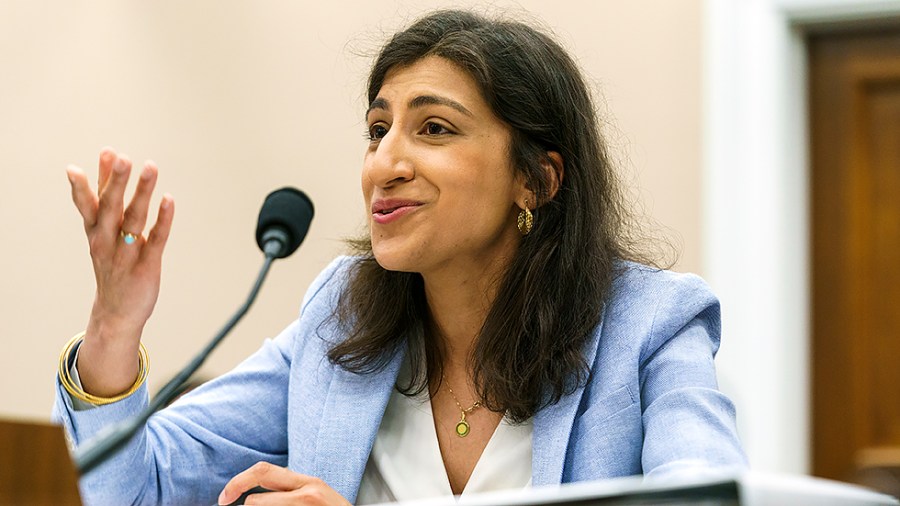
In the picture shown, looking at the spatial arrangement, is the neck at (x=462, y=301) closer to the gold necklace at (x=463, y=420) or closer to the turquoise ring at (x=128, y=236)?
the gold necklace at (x=463, y=420)

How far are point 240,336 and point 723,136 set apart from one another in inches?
64.0

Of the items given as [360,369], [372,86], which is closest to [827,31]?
[372,86]

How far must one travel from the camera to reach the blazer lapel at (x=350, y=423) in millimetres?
1738

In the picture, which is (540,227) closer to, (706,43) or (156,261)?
(156,261)

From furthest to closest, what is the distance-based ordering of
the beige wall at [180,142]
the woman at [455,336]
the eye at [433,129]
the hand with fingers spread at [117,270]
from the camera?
the beige wall at [180,142]
the eye at [433,129]
the woman at [455,336]
the hand with fingers spread at [117,270]

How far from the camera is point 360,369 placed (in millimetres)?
1854

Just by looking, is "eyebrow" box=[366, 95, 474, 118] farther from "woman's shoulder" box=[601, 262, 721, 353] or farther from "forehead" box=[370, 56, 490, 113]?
"woman's shoulder" box=[601, 262, 721, 353]

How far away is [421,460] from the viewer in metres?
1.79

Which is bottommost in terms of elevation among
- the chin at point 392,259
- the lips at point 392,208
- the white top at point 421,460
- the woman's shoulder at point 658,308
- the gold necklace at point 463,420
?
the white top at point 421,460

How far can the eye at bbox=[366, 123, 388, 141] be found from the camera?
6.23 ft

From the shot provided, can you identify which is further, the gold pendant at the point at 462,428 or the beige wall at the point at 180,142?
the beige wall at the point at 180,142

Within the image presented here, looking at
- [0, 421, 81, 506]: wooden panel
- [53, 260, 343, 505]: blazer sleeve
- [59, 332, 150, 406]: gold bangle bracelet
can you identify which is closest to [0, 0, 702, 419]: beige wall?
[53, 260, 343, 505]: blazer sleeve

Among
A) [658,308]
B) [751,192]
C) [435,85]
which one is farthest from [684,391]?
[751,192]

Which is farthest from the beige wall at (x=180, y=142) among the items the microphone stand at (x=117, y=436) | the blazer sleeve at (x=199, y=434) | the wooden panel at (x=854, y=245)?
the microphone stand at (x=117, y=436)
